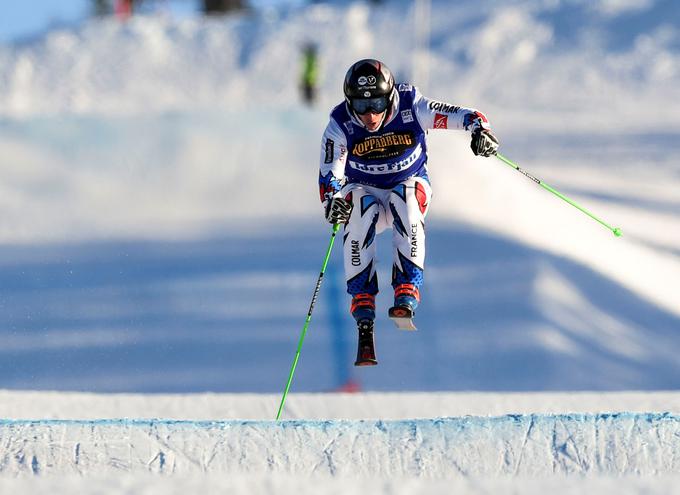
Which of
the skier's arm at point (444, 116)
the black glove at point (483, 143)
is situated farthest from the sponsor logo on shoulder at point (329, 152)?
the black glove at point (483, 143)

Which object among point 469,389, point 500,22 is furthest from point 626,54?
point 469,389

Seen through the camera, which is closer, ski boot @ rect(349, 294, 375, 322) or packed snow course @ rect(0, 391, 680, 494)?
packed snow course @ rect(0, 391, 680, 494)

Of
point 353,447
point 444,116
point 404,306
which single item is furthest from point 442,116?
point 353,447

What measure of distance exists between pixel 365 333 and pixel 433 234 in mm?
3778

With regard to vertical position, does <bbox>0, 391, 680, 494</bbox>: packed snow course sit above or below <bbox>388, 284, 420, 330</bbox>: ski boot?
below

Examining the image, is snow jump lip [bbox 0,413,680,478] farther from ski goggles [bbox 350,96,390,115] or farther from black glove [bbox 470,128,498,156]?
ski goggles [bbox 350,96,390,115]

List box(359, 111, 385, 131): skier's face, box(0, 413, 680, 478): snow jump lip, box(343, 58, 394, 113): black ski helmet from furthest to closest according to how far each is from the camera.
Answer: box(359, 111, 385, 131): skier's face, box(343, 58, 394, 113): black ski helmet, box(0, 413, 680, 478): snow jump lip

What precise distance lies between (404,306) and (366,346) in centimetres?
30

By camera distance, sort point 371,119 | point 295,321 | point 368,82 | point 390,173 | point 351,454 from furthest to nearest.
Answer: point 295,321
point 390,173
point 371,119
point 368,82
point 351,454

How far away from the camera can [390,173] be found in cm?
534

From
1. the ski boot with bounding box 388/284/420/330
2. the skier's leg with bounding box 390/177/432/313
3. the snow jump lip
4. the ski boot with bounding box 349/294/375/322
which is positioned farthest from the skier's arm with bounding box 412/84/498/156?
the snow jump lip

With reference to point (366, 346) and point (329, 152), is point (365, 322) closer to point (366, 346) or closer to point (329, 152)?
point (366, 346)

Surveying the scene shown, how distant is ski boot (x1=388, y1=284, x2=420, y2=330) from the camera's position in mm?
5027

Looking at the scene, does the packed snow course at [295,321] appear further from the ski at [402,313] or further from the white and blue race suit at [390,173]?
the white and blue race suit at [390,173]
